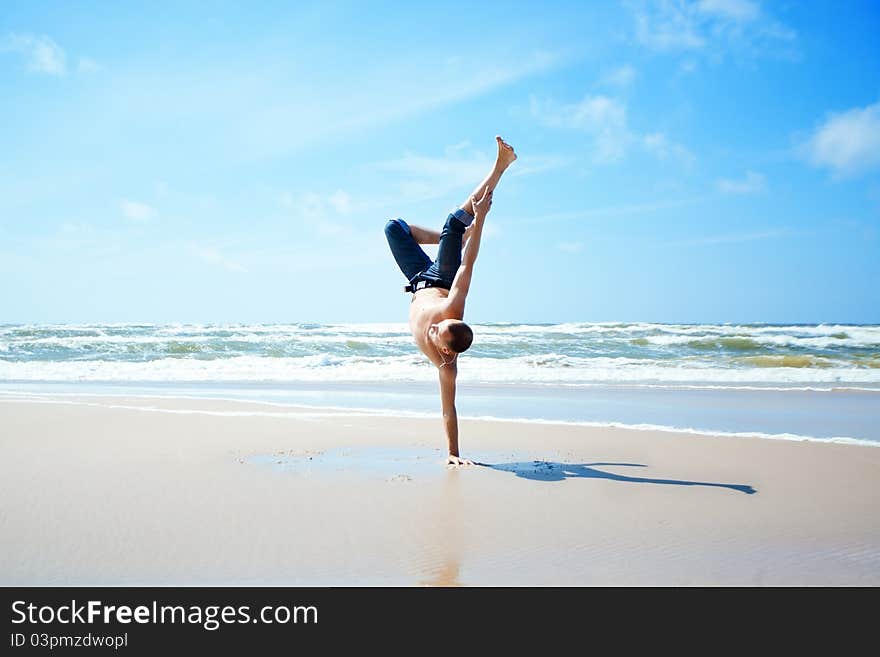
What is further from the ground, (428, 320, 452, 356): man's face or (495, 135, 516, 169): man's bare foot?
(495, 135, 516, 169): man's bare foot

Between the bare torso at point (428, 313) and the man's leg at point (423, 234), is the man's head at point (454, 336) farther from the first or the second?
the man's leg at point (423, 234)

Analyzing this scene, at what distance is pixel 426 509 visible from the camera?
4.47 m

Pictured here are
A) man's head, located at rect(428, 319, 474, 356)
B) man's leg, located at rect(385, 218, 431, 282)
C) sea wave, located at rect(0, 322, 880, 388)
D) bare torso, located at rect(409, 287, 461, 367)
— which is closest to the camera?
man's head, located at rect(428, 319, 474, 356)

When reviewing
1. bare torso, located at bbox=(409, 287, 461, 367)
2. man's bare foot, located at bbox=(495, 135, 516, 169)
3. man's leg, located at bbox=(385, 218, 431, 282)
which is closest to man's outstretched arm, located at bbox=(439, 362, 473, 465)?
bare torso, located at bbox=(409, 287, 461, 367)

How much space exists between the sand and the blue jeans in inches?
64.5

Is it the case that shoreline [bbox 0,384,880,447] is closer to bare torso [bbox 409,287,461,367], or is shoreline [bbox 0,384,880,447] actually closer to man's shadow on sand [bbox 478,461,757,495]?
man's shadow on sand [bbox 478,461,757,495]

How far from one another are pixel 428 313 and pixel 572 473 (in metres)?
1.75

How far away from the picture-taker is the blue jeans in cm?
602

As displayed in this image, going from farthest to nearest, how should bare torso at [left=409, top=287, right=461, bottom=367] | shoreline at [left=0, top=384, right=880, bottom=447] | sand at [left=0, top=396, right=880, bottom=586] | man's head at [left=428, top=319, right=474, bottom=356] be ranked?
1. shoreline at [left=0, top=384, right=880, bottom=447]
2. bare torso at [left=409, top=287, right=461, bottom=367]
3. man's head at [left=428, top=319, right=474, bottom=356]
4. sand at [left=0, top=396, right=880, bottom=586]

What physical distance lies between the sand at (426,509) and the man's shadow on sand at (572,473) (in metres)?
0.03

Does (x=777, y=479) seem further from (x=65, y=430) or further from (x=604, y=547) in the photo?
(x=65, y=430)

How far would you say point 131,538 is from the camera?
381 cm
